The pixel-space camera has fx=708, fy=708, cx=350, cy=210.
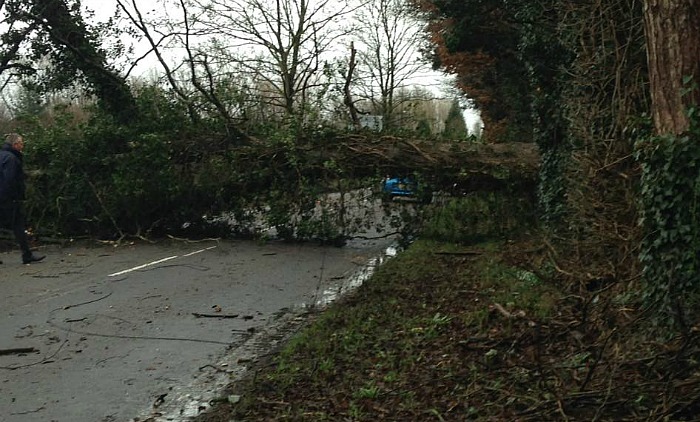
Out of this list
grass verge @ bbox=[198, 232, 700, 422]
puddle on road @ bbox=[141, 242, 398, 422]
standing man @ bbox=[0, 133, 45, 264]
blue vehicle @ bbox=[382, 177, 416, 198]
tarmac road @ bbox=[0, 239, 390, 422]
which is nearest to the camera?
grass verge @ bbox=[198, 232, 700, 422]

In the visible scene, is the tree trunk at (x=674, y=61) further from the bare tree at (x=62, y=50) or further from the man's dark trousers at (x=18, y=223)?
the bare tree at (x=62, y=50)

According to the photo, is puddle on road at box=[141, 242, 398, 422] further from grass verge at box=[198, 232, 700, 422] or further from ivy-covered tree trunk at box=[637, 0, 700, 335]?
ivy-covered tree trunk at box=[637, 0, 700, 335]

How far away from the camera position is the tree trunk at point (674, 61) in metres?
5.32

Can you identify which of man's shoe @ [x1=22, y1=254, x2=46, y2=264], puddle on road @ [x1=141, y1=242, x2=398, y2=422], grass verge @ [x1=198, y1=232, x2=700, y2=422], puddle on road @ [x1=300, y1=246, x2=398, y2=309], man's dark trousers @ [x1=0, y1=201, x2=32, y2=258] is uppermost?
man's dark trousers @ [x1=0, y1=201, x2=32, y2=258]

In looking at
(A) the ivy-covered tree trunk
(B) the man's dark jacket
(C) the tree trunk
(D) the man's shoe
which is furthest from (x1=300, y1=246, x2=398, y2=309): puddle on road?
(B) the man's dark jacket

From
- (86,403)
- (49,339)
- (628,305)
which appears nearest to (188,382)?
(86,403)

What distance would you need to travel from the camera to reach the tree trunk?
5.32 metres

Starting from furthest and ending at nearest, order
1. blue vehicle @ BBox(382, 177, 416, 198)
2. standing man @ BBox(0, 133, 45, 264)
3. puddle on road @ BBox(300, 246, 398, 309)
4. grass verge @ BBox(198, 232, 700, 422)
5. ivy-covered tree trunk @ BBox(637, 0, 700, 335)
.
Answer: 1. blue vehicle @ BBox(382, 177, 416, 198)
2. standing man @ BBox(0, 133, 45, 264)
3. puddle on road @ BBox(300, 246, 398, 309)
4. ivy-covered tree trunk @ BBox(637, 0, 700, 335)
5. grass verge @ BBox(198, 232, 700, 422)

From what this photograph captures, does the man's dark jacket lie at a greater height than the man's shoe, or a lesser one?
greater

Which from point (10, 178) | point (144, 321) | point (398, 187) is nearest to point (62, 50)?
point (10, 178)

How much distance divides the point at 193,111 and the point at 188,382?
10868 mm

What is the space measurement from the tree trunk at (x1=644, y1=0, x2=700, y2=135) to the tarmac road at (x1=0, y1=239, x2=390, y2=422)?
416 cm

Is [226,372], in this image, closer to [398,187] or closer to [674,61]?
[674,61]

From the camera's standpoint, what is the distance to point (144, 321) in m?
8.11
